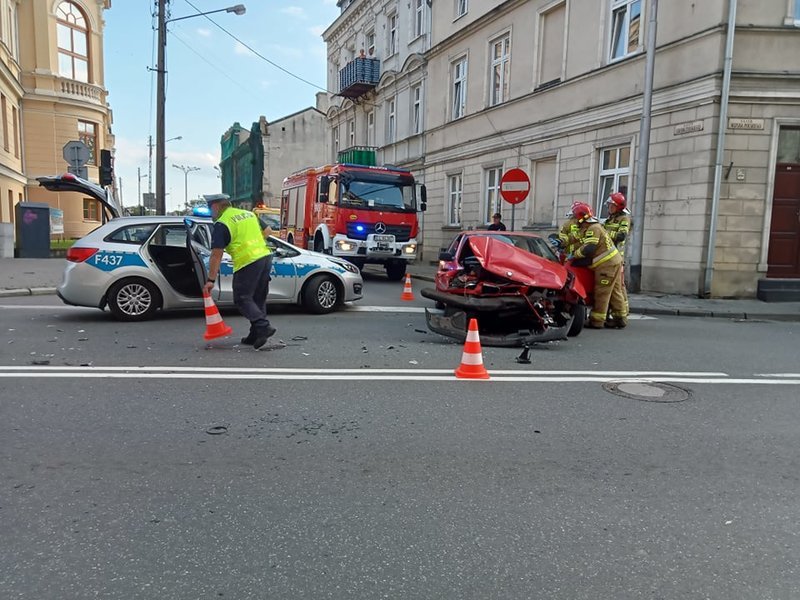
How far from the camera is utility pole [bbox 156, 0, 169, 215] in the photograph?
17516 millimetres

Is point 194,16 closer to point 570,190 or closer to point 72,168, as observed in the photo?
point 72,168

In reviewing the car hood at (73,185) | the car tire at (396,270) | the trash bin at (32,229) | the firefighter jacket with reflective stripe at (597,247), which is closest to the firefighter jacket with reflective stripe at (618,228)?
the firefighter jacket with reflective stripe at (597,247)

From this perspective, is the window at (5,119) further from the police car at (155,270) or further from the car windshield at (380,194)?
the police car at (155,270)

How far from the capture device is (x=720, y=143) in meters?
11.6

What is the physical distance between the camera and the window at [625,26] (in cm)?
1362

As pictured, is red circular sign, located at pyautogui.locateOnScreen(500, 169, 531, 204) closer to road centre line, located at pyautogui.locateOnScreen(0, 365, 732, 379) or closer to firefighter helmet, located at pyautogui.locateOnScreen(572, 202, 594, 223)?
firefighter helmet, located at pyautogui.locateOnScreen(572, 202, 594, 223)

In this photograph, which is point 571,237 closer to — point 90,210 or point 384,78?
point 384,78

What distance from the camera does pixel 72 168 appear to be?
1385cm

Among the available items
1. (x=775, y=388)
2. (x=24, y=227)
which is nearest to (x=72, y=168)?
(x=24, y=227)

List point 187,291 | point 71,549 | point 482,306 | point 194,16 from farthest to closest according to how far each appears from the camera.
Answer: point 194,16
point 187,291
point 482,306
point 71,549

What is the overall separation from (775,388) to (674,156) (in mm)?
8390

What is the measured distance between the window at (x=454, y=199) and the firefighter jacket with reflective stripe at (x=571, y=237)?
43.6 feet

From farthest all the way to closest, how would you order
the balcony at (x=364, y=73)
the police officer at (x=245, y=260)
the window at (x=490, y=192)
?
the balcony at (x=364, y=73), the window at (x=490, y=192), the police officer at (x=245, y=260)

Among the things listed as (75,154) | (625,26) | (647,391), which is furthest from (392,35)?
(647,391)
